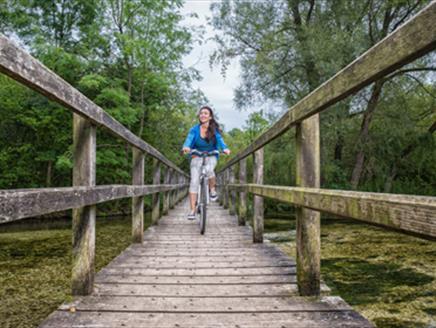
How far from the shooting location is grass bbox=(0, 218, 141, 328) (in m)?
3.81

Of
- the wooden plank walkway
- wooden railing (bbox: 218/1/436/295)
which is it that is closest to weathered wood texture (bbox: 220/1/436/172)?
wooden railing (bbox: 218/1/436/295)

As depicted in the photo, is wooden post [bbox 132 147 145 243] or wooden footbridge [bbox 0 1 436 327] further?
wooden post [bbox 132 147 145 243]

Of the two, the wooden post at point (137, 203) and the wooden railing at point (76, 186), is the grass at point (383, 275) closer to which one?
the wooden post at point (137, 203)

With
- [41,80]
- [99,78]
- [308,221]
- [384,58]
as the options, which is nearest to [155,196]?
[308,221]

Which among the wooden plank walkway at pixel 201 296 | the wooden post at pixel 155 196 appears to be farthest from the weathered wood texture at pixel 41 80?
the wooden post at pixel 155 196

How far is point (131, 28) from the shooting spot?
15.9 meters

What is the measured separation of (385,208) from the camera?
1201 millimetres

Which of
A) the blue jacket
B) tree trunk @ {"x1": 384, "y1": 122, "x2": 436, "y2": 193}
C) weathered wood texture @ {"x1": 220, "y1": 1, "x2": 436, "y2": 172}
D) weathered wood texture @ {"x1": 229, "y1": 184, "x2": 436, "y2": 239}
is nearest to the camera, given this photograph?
weathered wood texture @ {"x1": 229, "y1": 184, "x2": 436, "y2": 239}

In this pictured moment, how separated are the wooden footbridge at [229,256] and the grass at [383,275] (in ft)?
4.21

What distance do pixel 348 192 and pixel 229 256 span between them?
233cm

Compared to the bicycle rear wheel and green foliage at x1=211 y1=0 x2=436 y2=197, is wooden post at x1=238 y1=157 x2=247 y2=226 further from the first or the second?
green foliage at x1=211 y1=0 x2=436 y2=197

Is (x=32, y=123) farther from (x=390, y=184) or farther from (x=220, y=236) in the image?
(x=390, y=184)

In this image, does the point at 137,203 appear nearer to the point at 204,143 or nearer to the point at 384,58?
the point at 204,143

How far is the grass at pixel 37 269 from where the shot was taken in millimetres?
3812
